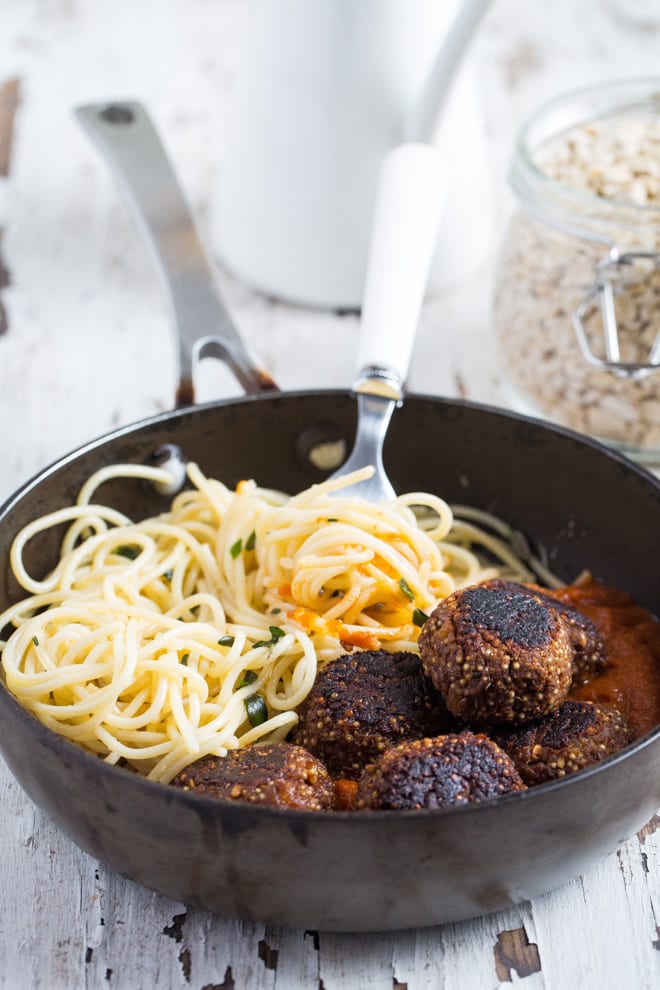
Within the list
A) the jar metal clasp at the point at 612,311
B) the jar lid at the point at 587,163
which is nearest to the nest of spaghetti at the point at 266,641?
the jar metal clasp at the point at 612,311

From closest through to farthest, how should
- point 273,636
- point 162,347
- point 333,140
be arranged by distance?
point 273,636 < point 333,140 < point 162,347

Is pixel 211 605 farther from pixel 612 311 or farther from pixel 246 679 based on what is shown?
pixel 612 311

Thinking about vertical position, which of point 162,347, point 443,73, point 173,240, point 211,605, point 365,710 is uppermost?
point 443,73

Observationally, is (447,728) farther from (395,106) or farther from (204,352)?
(395,106)

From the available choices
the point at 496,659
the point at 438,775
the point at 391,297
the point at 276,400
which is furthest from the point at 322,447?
the point at 438,775

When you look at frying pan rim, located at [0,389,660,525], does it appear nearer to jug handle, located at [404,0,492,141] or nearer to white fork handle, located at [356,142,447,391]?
white fork handle, located at [356,142,447,391]

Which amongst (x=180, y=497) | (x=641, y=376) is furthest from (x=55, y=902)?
(x=641, y=376)

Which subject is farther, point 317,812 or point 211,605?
point 211,605
